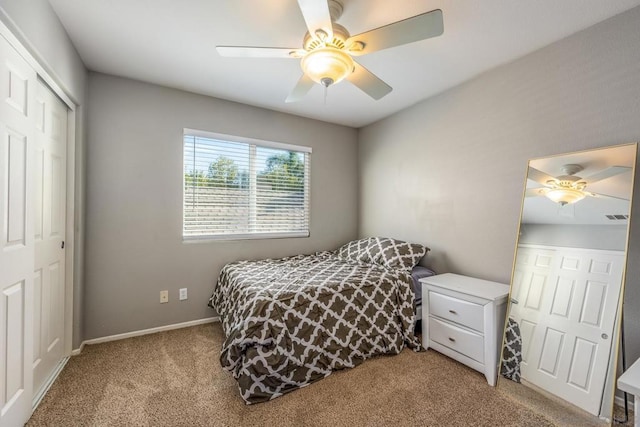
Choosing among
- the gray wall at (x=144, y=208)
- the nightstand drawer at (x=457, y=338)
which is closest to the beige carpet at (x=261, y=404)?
the nightstand drawer at (x=457, y=338)

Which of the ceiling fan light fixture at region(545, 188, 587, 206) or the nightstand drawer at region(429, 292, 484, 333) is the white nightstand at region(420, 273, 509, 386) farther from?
the ceiling fan light fixture at region(545, 188, 587, 206)

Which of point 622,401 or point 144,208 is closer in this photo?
point 622,401

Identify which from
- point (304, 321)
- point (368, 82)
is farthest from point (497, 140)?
point (304, 321)

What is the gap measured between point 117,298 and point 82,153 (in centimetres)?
128

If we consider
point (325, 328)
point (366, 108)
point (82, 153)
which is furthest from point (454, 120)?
point (82, 153)

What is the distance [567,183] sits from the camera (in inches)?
73.5

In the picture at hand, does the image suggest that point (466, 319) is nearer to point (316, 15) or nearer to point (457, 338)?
point (457, 338)

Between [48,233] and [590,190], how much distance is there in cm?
355

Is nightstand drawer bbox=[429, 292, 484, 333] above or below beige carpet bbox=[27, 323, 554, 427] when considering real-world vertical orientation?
above

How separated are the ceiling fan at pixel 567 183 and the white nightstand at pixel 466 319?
744 mm

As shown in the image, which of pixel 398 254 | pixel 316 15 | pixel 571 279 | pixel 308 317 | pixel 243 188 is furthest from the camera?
pixel 243 188

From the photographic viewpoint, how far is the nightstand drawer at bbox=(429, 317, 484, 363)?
78.5 inches

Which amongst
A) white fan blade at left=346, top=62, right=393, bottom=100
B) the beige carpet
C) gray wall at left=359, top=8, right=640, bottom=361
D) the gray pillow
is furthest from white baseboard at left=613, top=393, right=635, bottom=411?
white fan blade at left=346, top=62, right=393, bottom=100

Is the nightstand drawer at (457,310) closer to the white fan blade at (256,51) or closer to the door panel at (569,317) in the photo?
the door panel at (569,317)
